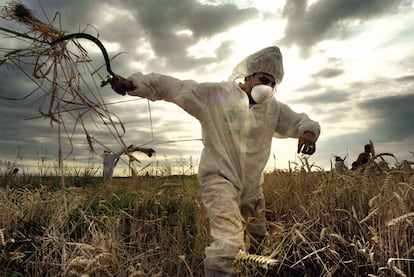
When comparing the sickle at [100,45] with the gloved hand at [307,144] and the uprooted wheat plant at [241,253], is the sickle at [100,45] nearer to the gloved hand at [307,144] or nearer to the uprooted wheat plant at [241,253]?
the uprooted wheat plant at [241,253]

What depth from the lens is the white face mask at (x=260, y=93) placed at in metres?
3.70

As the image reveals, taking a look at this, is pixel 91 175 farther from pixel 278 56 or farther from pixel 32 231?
pixel 278 56

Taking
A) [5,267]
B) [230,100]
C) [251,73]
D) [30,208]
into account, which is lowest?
[5,267]

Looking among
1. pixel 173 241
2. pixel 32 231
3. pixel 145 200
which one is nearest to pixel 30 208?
pixel 32 231

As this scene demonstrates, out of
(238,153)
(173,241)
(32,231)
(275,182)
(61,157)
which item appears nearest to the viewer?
(61,157)

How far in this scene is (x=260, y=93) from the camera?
3.71 metres

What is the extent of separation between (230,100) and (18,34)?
173 centimetres

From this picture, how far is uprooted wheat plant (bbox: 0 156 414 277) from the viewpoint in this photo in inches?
98.8

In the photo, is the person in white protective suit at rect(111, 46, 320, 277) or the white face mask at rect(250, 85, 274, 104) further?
the white face mask at rect(250, 85, 274, 104)

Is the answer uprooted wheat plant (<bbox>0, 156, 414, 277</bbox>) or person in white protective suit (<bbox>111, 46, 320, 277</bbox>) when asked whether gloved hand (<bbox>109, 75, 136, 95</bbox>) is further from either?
uprooted wheat plant (<bbox>0, 156, 414, 277</bbox>)

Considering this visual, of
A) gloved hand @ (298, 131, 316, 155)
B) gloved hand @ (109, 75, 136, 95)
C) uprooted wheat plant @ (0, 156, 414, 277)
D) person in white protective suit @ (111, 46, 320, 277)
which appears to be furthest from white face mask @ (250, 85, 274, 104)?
gloved hand @ (109, 75, 136, 95)

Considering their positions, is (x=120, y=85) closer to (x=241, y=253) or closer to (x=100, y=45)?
(x=100, y=45)

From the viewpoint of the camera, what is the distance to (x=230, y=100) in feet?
12.6

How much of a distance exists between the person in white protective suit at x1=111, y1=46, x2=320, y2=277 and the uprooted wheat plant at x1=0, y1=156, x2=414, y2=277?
0.29m
